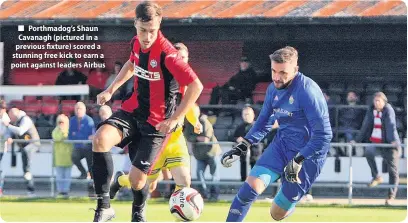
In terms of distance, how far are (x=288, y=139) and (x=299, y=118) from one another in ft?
0.71

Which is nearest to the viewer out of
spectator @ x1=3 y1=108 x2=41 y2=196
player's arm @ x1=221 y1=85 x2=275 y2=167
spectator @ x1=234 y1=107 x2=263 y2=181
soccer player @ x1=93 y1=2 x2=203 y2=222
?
soccer player @ x1=93 y1=2 x2=203 y2=222

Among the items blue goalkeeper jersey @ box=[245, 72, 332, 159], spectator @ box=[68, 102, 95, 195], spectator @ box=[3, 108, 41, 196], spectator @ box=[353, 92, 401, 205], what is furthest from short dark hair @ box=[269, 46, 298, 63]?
spectator @ box=[3, 108, 41, 196]

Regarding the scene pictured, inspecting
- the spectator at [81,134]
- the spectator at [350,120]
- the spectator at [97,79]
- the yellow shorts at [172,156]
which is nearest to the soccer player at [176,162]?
the yellow shorts at [172,156]

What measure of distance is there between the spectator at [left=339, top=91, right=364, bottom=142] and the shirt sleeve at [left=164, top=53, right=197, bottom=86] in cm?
809

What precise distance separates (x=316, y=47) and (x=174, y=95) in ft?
33.8

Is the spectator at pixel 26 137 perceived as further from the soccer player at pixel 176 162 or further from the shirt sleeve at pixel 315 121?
the shirt sleeve at pixel 315 121

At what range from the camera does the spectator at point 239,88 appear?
60.1ft

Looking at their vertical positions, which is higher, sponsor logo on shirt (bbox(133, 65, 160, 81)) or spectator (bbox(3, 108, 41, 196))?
sponsor logo on shirt (bbox(133, 65, 160, 81))

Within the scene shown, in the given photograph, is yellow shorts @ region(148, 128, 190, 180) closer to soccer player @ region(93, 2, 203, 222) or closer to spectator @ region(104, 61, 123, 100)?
soccer player @ region(93, 2, 203, 222)

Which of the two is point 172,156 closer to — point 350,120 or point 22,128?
point 22,128

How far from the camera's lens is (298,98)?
9.76 metres

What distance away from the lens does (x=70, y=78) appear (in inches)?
776

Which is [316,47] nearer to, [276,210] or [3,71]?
[3,71]

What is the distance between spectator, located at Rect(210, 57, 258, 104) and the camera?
60.1 ft
